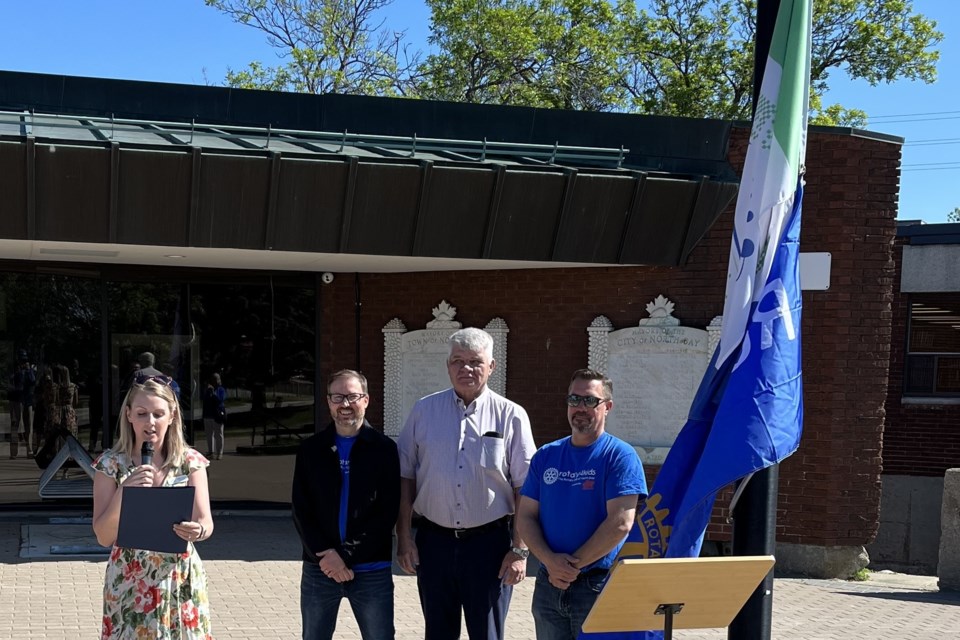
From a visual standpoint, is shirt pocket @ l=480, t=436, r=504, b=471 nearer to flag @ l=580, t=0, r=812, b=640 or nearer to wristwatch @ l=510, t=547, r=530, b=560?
wristwatch @ l=510, t=547, r=530, b=560

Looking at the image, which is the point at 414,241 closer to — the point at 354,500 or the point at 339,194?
the point at 339,194

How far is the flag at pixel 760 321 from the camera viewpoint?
4.51 m

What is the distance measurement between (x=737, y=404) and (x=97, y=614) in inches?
196

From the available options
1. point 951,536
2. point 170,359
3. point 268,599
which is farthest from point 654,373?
point 170,359

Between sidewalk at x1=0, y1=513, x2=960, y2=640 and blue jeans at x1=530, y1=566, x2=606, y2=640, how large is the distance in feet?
8.30

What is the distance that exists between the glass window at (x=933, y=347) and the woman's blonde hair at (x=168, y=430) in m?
13.3

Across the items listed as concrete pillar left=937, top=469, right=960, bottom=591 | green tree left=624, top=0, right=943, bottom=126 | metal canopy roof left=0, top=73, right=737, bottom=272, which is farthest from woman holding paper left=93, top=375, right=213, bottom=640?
green tree left=624, top=0, right=943, bottom=126

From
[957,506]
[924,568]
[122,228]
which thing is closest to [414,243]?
[122,228]

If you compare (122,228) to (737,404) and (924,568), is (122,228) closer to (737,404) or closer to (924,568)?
(737,404)

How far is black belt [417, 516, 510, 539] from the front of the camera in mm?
4805

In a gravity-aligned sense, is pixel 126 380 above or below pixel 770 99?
below

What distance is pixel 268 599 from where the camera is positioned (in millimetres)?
7879

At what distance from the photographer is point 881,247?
32.0ft

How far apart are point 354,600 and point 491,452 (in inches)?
37.0
